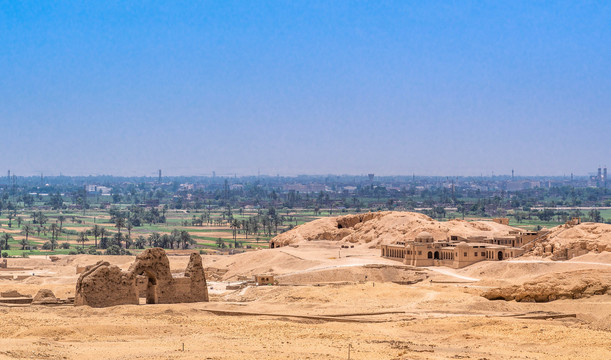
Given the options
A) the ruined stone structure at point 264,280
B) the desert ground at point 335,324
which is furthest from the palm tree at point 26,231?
the ruined stone structure at point 264,280

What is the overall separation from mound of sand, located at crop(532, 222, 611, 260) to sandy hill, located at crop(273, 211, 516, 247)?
32.8ft

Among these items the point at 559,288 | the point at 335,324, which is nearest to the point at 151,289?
the point at 335,324

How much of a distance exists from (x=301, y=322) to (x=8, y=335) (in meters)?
13.3

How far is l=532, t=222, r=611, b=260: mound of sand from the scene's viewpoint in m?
69.8

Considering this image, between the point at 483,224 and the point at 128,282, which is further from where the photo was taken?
the point at 483,224

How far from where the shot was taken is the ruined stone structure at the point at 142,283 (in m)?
47.5

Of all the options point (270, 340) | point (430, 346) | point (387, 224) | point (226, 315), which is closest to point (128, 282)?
point (226, 315)

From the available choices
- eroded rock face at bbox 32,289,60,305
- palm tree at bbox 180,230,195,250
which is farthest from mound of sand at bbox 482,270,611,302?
palm tree at bbox 180,230,195,250

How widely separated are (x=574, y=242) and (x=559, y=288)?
19.4 m

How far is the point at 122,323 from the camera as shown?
41375mm

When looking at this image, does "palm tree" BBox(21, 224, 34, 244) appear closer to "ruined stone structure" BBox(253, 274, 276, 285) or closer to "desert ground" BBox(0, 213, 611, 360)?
"desert ground" BBox(0, 213, 611, 360)

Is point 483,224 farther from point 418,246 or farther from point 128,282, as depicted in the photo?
point 128,282

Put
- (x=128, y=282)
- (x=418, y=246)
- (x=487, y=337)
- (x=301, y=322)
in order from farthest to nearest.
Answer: (x=418, y=246) < (x=128, y=282) < (x=301, y=322) < (x=487, y=337)

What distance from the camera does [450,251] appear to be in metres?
75.8
